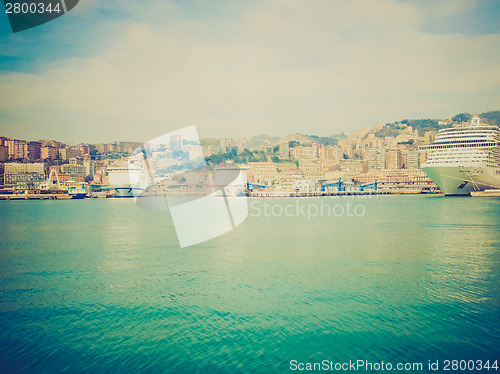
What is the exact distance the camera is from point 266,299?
23.8ft

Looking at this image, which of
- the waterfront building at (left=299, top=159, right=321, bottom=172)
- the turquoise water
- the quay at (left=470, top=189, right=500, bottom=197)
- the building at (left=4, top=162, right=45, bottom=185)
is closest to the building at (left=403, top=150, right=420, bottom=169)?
the waterfront building at (left=299, top=159, right=321, bottom=172)

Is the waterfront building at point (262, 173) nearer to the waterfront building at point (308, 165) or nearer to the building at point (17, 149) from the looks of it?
the waterfront building at point (308, 165)

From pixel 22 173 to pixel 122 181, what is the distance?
2601 cm

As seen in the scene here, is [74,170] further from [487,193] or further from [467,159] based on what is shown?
[487,193]

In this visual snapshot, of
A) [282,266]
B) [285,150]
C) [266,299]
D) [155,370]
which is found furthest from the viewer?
[285,150]

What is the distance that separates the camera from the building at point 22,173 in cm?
7889

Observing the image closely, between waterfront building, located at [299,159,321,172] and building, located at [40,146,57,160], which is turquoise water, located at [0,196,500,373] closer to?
waterfront building, located at [299,159,321,172]

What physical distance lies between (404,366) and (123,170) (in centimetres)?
7643

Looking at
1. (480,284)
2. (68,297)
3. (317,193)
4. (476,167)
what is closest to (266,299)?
(68,297)

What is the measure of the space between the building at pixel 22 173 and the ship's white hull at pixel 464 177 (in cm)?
8110

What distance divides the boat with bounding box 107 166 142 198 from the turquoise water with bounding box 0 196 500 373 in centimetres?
6492

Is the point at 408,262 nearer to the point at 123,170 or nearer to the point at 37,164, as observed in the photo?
the point at 123,170

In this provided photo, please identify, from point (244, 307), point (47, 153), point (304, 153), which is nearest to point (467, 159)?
point (244, 307)

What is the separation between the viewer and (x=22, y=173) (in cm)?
8088
